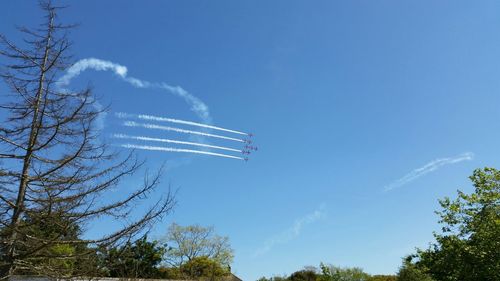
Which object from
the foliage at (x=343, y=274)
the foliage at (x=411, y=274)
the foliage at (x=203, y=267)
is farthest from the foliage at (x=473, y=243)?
the foliage at (x=203, y=267)

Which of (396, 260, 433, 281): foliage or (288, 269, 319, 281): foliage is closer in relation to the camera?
(396, 260, 433, 281): foliage

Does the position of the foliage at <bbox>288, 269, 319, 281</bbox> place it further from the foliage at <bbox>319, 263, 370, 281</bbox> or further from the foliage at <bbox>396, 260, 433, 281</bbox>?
the foliage at <bbox>396, 260, 433, 281</bbox>

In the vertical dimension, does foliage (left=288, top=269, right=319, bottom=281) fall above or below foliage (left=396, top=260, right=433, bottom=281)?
above

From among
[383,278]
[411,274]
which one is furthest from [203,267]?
[411,274]

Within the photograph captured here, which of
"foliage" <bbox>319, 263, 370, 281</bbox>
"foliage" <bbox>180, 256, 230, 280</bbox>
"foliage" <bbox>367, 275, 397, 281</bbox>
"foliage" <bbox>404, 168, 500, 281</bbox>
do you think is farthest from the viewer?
"foliage" <bbox>180, 256, 230, 280</bbox>

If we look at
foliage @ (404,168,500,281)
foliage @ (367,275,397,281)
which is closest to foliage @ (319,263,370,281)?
foliage @ (367,275,397,281)

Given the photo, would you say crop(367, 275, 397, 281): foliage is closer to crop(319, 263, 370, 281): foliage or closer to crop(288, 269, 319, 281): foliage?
crop(319, 263, 370, 281): foliage

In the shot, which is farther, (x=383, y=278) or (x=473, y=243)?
(x=383, y=278)

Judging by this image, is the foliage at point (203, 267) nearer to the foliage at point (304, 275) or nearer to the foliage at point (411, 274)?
the foliage at point (304, 275)

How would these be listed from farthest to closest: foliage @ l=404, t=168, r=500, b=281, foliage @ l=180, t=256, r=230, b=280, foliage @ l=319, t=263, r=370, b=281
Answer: foliage @ l=180, t=256, r=230, b=280, foliage @ l=319, t=263, r=370, b=281, foliage @ l=404, t=168, r=500, b=281

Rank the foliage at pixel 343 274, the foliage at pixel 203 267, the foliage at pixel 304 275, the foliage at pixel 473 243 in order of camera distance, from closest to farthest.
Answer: the foliage at pixel 473 243 → the foliage at pixel 343 274 → the foliage at pixel 203 267 → the foliage at pixel 304 275

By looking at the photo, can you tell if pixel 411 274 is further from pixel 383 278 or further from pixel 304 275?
pixel 304 275

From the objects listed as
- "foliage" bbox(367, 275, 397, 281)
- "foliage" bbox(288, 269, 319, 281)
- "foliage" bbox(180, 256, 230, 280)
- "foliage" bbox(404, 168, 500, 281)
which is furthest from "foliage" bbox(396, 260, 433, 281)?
"foliage" bbox(288, 269, 319, 281)

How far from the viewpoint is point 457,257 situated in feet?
67.2
